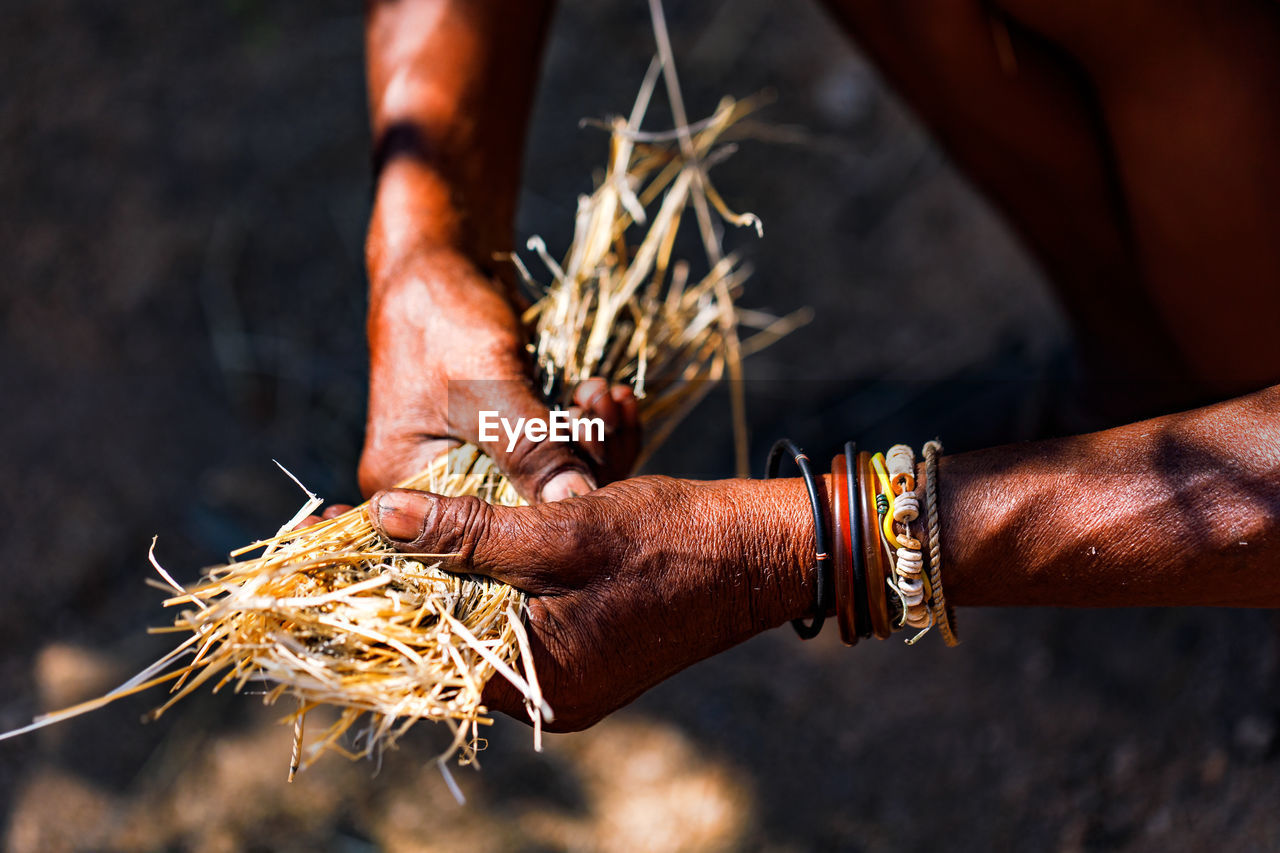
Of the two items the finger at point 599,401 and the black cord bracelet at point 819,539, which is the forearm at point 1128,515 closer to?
the black cord bracelet at point 819,539

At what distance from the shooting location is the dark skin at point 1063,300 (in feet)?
3.69

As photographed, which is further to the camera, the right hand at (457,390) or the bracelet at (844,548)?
the right hand at (457,390)

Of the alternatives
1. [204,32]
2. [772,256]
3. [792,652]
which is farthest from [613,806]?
[204,32]

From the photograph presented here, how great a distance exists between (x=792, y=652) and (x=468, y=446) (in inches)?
39.5

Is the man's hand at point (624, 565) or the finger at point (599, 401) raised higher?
the finger at point (599, 401)

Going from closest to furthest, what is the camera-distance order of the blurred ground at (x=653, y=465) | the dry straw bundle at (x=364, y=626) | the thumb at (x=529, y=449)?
the dry straw bundle at (x=364, y=626), the thumb at (x=529, y=449), the blurred ground at (x=653, y=465)

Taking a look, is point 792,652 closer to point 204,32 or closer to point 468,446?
point 468,446

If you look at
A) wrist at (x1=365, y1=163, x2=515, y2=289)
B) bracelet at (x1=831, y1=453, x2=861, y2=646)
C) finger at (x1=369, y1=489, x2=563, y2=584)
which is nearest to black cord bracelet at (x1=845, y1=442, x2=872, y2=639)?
bracelet at (x1=831, y1=453, x2=861, y2=646)

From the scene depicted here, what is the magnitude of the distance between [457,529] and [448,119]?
2.57 ft

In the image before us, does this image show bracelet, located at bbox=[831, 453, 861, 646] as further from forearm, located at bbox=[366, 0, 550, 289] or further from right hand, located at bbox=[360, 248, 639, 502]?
forearm, located at bbox=[366, 0, 550, 289]

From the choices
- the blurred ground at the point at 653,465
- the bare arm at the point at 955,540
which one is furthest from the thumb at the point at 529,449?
the blurred ground at the point at 653,465

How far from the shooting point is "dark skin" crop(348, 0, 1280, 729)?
3.69ft

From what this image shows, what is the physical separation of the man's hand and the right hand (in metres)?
0.18

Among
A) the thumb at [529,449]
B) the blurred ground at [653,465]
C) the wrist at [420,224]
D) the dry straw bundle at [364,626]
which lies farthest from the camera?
the blurred ground at [653,465]
